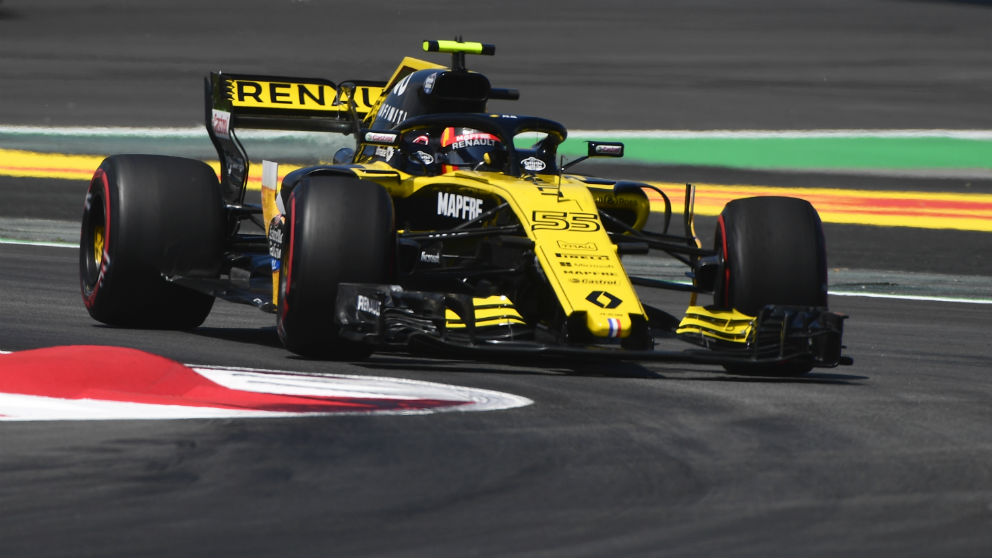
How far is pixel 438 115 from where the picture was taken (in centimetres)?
873

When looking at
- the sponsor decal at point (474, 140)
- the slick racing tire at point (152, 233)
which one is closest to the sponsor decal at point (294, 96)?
the slick racing tire at point (152, 233)

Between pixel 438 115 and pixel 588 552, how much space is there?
15.8 feet

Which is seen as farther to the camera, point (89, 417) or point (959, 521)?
point (89, 417)

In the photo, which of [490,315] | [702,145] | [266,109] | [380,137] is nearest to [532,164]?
[380,137]

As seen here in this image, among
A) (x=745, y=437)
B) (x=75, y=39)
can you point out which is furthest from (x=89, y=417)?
(x=75, y=39)

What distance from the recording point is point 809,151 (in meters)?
19.2

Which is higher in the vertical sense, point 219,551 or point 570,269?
point 570,269

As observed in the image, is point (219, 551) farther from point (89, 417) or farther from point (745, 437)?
point (745, 437)

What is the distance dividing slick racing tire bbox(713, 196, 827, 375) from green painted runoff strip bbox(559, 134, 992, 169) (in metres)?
9.92

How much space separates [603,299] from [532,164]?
4.91ft

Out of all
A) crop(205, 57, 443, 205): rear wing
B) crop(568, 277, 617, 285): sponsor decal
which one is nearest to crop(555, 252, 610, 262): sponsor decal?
crop(568, 277, 617, 285): sponsor decal

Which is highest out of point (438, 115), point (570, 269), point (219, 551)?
point (438, 115)

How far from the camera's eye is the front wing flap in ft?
23.9

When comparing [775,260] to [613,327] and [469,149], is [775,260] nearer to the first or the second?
[613,327]
